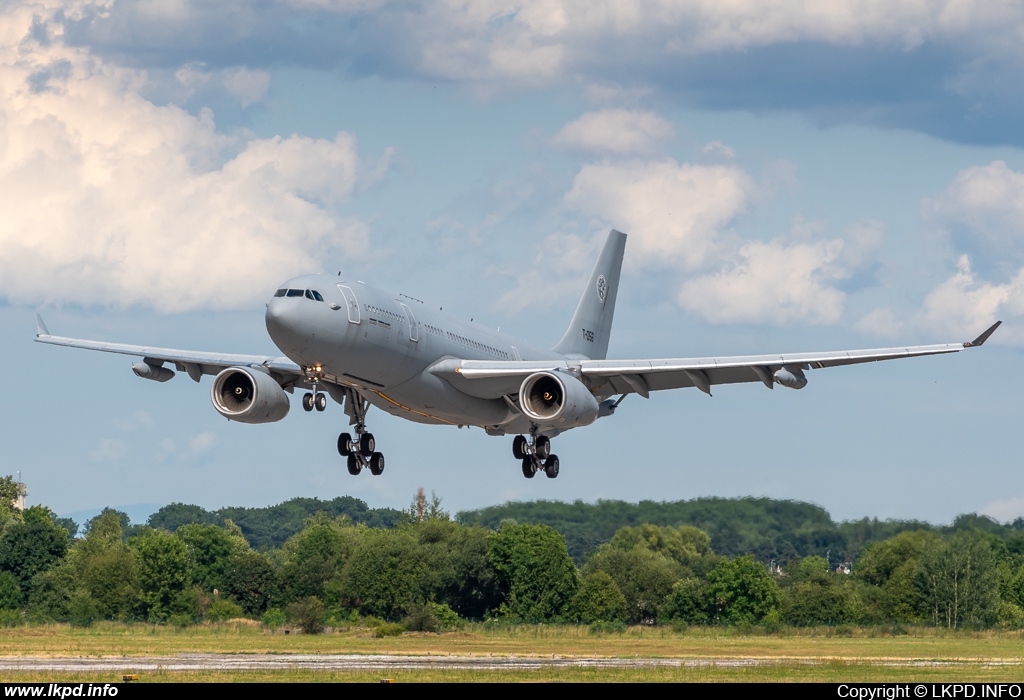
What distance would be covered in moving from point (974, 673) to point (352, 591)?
151 feet

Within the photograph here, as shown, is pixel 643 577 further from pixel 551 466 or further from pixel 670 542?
pixel 551 466

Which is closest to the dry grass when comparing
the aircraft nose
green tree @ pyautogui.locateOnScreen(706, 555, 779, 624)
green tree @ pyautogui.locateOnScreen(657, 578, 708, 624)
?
green tree @ pyautogui.locateOnScreen(657, 578, 708, 624)

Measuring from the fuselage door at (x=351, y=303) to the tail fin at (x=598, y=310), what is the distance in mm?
20491

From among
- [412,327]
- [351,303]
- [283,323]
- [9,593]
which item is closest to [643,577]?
[412,327]

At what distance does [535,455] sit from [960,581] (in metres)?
30.9

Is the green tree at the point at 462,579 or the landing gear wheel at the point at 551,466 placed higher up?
the landing gear wheel at the point at 551,466

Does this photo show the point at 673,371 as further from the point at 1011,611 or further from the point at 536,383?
the point at 1011,611

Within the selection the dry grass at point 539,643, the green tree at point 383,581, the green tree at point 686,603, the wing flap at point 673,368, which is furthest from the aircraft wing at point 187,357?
the green tree at point 686,603

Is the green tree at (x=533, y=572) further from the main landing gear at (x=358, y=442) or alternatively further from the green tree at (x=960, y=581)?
the main landing gear at (x=358, y=442)

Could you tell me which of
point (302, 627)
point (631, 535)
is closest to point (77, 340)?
point (302, 627)

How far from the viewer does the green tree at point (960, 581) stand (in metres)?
71.8

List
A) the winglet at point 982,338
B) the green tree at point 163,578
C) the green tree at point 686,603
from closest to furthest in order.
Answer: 1. the winglet at point 982,338
2. the green tree at point 686,603
3. the green tree at point 163,578

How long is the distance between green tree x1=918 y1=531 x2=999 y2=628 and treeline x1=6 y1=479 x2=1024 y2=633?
0.31 feet

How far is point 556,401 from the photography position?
5038 cm
